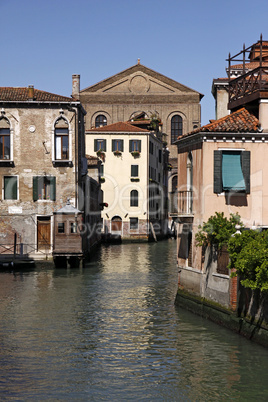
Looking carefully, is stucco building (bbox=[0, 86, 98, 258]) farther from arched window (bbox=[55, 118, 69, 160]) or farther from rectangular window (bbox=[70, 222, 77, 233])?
rectangular window (bbox=[70, 222, 77, 233])

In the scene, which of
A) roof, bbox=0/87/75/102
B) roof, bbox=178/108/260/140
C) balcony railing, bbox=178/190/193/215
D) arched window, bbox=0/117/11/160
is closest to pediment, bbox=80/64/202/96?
roof, bbox=0/87/75/102

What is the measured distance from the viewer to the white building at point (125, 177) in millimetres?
58594

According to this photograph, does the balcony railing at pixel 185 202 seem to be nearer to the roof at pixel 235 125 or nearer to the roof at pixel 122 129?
the roof at pixel 235 125

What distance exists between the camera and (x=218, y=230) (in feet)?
59.1

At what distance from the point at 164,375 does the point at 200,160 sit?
7.64m

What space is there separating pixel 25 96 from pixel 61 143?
346cm

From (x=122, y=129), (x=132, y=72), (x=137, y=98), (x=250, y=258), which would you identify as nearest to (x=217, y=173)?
(x=250, y=258)

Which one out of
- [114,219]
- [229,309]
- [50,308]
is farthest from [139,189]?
[229,309]

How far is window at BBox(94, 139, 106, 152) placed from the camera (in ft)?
191

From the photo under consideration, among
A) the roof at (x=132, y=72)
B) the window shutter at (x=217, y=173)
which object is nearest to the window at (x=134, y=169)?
the roof at (x=132, y=72)

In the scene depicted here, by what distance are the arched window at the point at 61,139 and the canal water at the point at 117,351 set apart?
40.2ft

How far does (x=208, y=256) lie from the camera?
18.8m

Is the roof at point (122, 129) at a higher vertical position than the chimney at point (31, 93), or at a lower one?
higher

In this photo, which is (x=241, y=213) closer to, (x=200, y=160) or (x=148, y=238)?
(x=200, y=160)
